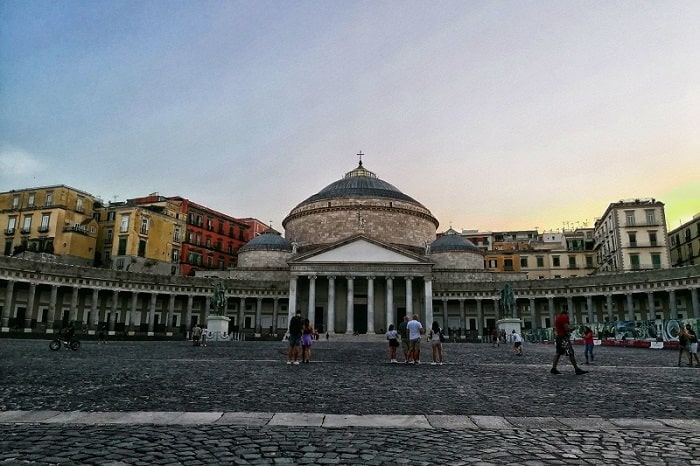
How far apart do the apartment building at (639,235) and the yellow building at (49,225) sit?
6254 cm

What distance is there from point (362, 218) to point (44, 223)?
36.3 metres

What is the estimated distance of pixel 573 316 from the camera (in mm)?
56844

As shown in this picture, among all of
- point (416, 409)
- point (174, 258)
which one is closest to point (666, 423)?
point (416, 409)

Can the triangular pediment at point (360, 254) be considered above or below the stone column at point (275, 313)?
above

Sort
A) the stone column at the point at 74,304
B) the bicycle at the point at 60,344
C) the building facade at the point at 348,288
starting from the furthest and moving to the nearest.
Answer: the building facade at the point at 348,288 < the stone column at the point at 74,304 < the bicycle at the point at 60,344

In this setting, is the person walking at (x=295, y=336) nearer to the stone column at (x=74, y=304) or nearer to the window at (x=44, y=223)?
the stone column at (x=74, y=304)

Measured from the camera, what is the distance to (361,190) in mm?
68250

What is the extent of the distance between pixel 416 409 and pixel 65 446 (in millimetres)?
4782

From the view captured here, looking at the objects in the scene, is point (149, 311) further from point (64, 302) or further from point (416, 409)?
point (416, 409)

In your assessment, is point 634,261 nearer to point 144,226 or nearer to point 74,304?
point 144,226

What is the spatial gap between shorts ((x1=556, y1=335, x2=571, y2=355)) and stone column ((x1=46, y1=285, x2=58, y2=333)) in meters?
45.5

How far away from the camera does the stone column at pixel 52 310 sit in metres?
46.2

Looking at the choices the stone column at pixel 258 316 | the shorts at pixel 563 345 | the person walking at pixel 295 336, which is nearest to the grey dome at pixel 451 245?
the stone column at pixel 258 316

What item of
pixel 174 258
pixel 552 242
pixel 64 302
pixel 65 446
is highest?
pixel 552 242
